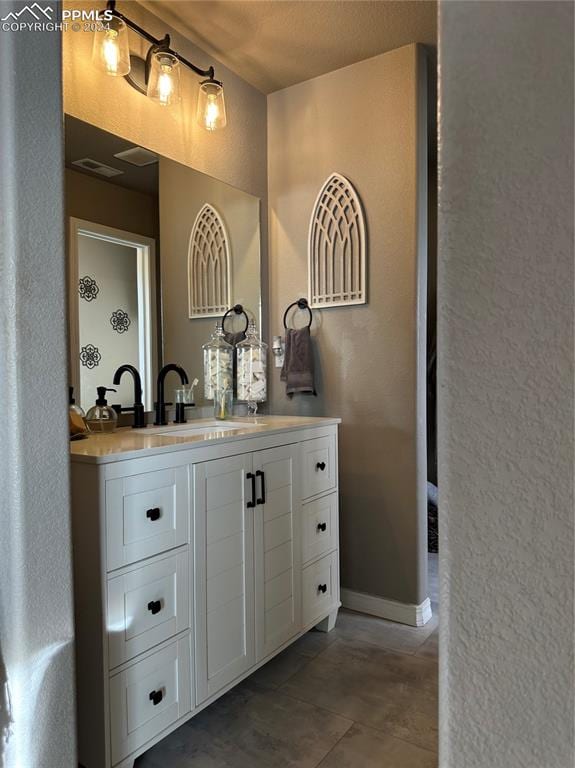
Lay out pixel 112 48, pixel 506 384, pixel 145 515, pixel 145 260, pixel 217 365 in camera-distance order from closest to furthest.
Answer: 1. pixel 506 384
2. pixel 145 515
3. pixel 112 48
4. pixel 145 260
5. pixel 217 365

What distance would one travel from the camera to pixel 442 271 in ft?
2.11

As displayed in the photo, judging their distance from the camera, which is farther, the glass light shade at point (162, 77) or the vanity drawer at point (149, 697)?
the glass light shade at point (162, 77)

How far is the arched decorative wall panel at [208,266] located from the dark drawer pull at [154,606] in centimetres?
132

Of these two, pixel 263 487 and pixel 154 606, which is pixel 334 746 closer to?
pixel 154 606

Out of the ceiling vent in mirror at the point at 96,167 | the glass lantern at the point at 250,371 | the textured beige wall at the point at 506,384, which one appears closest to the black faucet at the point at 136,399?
the glass lantern at the point at 250,371

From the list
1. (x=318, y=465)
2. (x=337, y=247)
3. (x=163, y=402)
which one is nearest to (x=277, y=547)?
(x=318, y=465)

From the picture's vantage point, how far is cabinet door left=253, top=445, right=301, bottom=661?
197cm

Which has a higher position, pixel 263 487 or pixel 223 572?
pixel 263 487

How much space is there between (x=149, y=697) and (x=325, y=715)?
0.66m

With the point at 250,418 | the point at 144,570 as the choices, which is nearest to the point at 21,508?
the point at 144,570

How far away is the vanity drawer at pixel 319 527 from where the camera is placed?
2244mm

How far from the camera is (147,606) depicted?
60.1 inches

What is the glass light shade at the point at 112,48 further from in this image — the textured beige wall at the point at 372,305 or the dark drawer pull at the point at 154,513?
the dark drawer pull at the point at 154,513

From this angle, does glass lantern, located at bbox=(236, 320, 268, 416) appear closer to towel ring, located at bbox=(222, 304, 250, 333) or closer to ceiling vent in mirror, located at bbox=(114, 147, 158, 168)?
towel ring, located at bbox=(222, 304, 250, 333)
